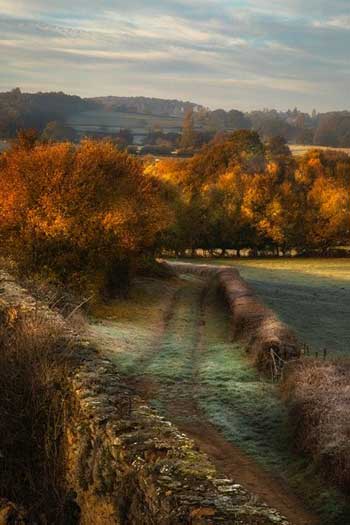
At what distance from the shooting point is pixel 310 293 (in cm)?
5525

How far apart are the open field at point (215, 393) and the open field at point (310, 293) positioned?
5.27 meters

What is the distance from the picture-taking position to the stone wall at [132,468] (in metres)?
8.40

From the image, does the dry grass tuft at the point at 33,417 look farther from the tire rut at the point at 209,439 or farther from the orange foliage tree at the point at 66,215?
the orange foliage tree at the point at 66,215

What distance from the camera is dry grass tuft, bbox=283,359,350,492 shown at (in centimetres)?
1589

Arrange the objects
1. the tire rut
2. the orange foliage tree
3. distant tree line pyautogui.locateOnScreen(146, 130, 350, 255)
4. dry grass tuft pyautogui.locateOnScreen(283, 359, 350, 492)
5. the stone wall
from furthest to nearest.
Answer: distant tree line pyautogui.locateOnScreen(146, 130, 350, 255), the orange foliage tree, dry grass tuft pyautogui.locateOnScreen(283, 359, 350, 492), the tire rut, the stone wall

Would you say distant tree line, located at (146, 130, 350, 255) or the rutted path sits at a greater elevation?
distant tree line, located at (146, 130, 350, 255)

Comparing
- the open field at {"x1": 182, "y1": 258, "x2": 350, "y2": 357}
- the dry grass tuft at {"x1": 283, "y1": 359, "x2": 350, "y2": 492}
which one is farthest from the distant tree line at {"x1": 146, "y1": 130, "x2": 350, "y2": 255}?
the dry grass tuft at {"x1": 283, "y1": 359, "x2": 350, "y2": 492}

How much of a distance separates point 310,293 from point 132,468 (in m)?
46.9

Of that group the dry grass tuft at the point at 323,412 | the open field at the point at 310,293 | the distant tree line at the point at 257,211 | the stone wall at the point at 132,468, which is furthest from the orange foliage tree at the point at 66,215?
the distant tree line at the point at 257,211

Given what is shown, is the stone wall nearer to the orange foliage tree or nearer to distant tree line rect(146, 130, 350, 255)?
the orange foliage tree

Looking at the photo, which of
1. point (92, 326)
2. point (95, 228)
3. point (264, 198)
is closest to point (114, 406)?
point (92, 326)

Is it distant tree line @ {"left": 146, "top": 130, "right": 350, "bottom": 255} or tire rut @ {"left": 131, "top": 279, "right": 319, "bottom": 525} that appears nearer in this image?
tire rut @ {"left": 131, "top": 279, "right": 319, "bottom": 525}

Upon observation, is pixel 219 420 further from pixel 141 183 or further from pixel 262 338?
pixel 141 183

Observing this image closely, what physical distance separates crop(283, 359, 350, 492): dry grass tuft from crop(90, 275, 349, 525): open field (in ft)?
1.53
